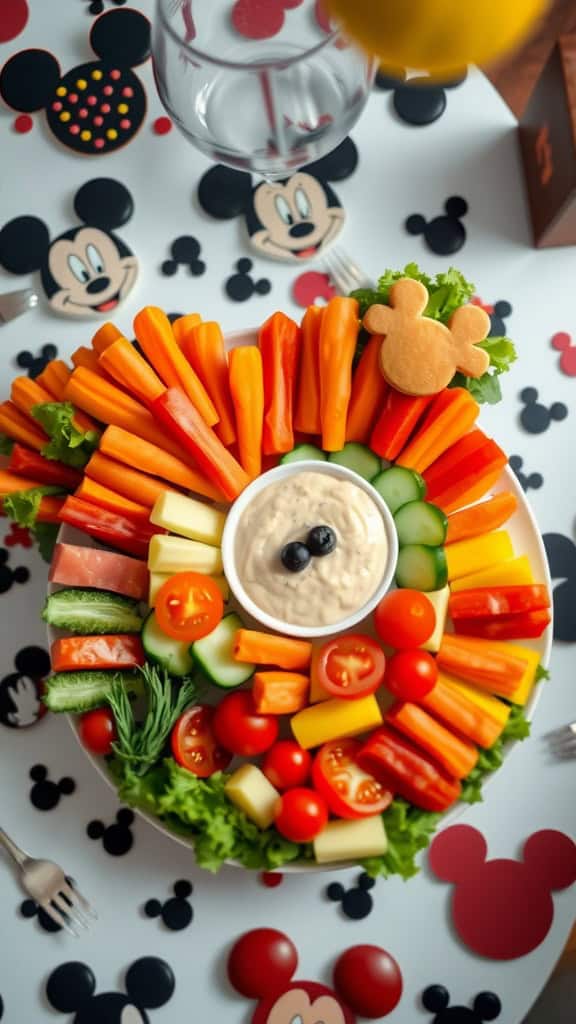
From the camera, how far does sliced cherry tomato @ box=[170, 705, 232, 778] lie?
163cm

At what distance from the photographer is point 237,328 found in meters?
2.01

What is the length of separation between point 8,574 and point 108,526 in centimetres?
34

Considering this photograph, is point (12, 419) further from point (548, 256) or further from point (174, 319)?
point (548, 256)

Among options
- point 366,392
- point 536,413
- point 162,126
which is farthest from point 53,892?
point 162,126

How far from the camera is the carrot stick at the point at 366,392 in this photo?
1.75m

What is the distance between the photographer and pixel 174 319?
2.01 metres

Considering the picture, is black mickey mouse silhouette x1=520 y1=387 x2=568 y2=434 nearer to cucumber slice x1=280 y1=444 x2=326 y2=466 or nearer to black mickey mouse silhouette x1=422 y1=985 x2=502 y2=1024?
cucumber slice x1=280 y1=444 x2=326 y2=466

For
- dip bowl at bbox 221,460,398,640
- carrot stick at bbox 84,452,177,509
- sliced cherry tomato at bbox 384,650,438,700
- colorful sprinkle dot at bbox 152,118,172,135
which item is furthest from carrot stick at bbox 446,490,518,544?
colorful sprinkle dot at bbox 152,118,172,135

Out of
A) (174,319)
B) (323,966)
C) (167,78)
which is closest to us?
(167,78)

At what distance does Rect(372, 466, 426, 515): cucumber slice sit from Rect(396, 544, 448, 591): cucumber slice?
0.09m

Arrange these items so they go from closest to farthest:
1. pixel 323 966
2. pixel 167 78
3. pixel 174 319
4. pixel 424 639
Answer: pixel 167 78, pixel 424 639, pixel 323 966, pixel 174 319

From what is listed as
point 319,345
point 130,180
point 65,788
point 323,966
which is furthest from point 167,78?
point 323,966

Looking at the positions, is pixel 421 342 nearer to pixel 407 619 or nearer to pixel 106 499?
pixel 407 619

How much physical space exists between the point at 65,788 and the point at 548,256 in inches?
61.1
